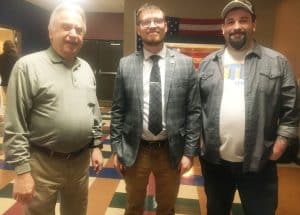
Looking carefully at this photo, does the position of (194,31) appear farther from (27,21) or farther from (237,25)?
(27,21)

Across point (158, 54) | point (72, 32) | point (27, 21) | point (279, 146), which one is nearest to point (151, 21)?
point (158, 54)

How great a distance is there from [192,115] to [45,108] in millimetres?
801

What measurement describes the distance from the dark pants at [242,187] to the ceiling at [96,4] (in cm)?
653

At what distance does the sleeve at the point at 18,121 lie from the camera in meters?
1.48

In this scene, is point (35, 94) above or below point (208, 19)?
below

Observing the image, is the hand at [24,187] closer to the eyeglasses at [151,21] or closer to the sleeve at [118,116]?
the sleeve at [118,116]

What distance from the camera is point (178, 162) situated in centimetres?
186

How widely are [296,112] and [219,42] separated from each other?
3275 mm

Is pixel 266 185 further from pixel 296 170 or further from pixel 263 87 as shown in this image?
pixel 296 170

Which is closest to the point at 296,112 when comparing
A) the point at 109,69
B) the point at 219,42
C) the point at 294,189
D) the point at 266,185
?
the point at 266,185

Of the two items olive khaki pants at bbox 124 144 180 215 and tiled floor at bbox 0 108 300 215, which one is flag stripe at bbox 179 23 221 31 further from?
olive khaki pants at bbox 124 144 180 215

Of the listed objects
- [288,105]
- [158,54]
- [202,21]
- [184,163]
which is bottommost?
[184,163]

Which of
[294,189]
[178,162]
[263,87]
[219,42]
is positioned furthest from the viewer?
[219,42]

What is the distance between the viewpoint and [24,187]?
149 centimetres
